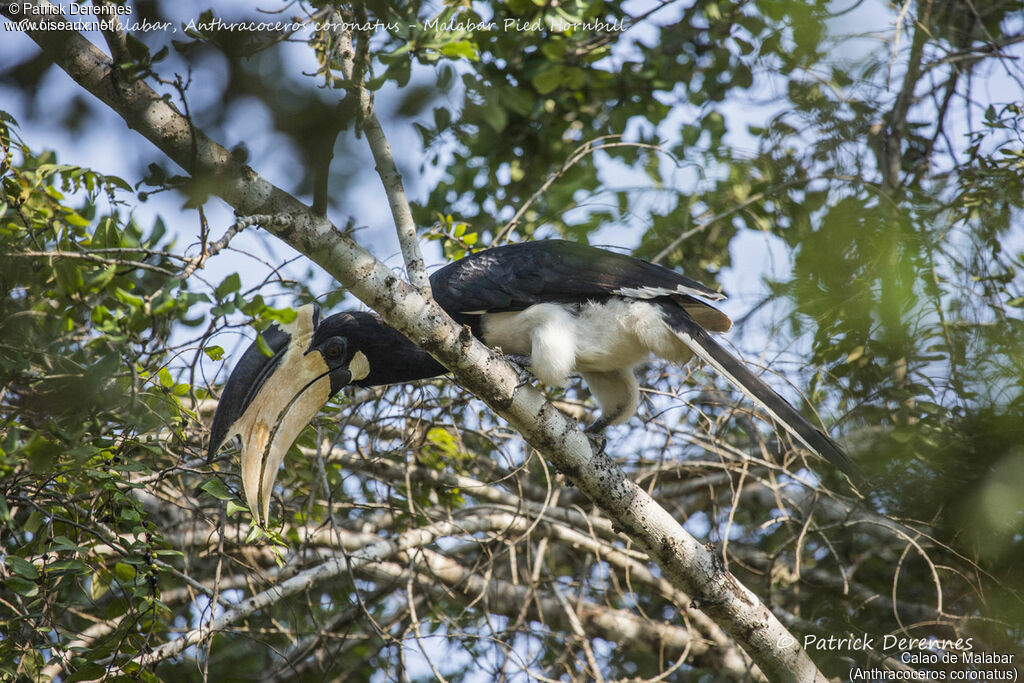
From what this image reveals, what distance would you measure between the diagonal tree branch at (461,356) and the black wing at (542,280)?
601 millimetres

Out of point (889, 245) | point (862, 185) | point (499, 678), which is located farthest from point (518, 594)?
point (862, 185)

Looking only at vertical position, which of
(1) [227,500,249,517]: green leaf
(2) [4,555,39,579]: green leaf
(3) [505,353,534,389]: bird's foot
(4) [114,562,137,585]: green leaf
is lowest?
(2) [4,555,39,579]: green leaf

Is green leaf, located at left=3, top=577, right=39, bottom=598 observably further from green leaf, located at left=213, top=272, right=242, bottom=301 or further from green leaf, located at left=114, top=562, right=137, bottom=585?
green leaf, located at left=213, top=272, right=242, bottom=301

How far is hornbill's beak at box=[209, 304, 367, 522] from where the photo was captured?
314cm

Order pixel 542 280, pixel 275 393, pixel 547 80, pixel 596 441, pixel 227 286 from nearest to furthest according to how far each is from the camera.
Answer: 1. pixel 227 286
2. pixel 275 393
3. pixel 596 441
4. pixel 542 280
5. pixel 547 80

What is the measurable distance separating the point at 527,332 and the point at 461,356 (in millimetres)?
811

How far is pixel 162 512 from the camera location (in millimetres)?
4203

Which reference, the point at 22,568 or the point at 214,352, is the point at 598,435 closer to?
the point at 214,352

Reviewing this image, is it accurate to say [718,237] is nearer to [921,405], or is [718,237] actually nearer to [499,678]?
[921,405]

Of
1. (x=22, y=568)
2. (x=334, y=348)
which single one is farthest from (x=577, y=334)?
(x=22, y=568)

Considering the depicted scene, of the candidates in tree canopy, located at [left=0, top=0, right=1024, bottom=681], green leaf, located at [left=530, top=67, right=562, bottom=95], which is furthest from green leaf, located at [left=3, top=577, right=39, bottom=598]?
green leaf, located at [left=530, top=67, right=562, bottom=95]

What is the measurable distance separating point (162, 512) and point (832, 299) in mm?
3475

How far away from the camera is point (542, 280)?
11.8 feet

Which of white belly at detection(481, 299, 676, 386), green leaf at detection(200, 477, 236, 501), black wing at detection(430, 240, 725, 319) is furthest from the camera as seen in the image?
black wing at detection(430, 240, 725, 319)
